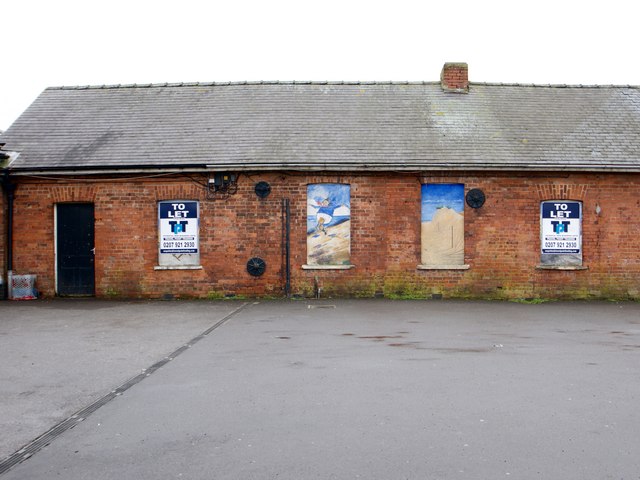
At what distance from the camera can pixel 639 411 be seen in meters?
5.58

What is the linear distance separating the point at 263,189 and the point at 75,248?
17.4 feet

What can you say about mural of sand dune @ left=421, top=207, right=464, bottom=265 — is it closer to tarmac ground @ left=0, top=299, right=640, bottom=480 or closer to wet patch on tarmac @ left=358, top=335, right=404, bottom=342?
tarmac ground @ left=0, top=299, right=640, bottom=480

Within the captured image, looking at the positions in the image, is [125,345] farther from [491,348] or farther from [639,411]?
[639,411]

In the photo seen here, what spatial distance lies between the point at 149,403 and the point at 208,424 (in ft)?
3.12

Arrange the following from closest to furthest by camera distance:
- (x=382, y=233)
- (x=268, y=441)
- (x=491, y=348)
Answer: (x=268, y=441), (x=491, y=348), (x=382, y=233)

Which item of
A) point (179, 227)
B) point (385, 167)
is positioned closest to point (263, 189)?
point (179, 227)

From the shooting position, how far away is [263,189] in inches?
623

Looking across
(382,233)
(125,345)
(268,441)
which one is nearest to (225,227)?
(382,233)

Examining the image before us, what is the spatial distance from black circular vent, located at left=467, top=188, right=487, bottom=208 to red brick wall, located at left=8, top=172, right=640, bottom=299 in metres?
0.14

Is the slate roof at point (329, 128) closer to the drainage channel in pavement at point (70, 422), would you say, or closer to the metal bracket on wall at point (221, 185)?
the metal bracket on wall at point (221, 185)

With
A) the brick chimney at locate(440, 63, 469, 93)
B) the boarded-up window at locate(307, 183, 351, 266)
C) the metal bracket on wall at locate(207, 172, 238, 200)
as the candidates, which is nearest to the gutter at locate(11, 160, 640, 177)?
the metal bracket on wall at locate(207, 172, 238, 200)

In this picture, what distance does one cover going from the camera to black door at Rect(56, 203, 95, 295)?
16312 millimetres

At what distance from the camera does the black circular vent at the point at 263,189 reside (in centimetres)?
1583

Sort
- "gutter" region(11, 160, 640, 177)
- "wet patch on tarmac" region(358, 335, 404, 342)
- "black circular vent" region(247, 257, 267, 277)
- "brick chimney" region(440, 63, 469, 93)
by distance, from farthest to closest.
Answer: "brick chimney" region(440, 63, 469, 93) < "black circular vent" region(247, 257, 267, 277) < "gutter" region(11, 160, 640, 177) < "wet patch on tarmac" region(358, 335, 404, 342)
